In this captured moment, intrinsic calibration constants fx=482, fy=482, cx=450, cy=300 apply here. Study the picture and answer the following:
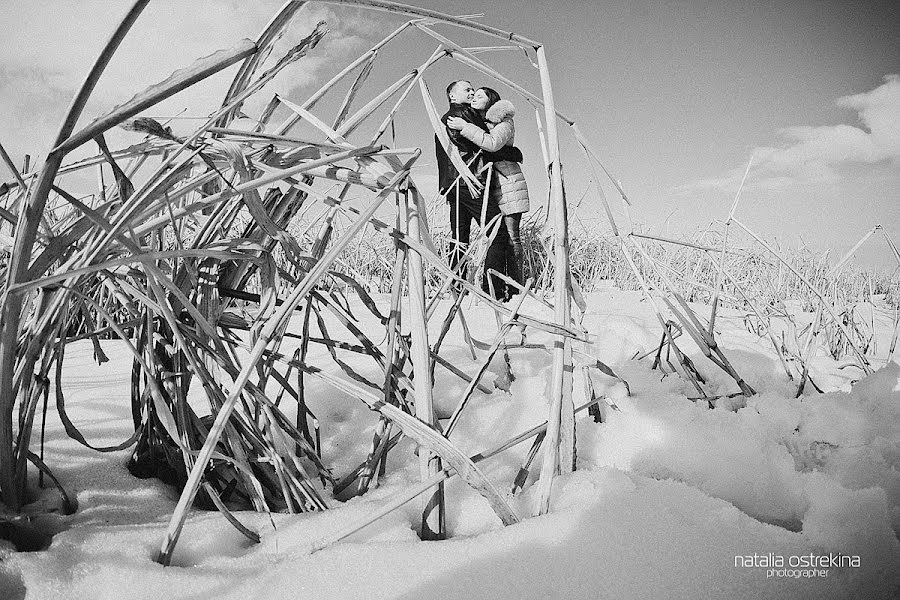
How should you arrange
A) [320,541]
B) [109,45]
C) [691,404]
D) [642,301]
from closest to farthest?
[109,45] → [320,541] → [691,404] → [642,301]

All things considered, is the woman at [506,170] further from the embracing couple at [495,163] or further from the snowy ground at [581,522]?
the snowy ground at [581,522]

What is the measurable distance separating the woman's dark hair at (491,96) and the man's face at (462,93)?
4.1 inches

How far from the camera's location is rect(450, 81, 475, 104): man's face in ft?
11.1

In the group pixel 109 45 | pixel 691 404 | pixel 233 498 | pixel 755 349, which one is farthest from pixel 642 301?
pixel 109 45

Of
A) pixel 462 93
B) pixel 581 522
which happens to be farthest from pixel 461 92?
pixel 581 522

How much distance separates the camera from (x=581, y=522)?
0.44m

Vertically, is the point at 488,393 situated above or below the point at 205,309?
below

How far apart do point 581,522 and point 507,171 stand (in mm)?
3164

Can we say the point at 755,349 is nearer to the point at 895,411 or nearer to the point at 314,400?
the point at 895,411

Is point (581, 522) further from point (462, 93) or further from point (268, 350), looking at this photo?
point (462, 93)

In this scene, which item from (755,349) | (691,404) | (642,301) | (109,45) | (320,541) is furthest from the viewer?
(642,301)

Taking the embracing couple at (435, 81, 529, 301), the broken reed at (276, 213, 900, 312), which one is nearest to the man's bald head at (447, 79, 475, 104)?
the embracing couple at (435, 81, 529, 301)

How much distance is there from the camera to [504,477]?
595mm

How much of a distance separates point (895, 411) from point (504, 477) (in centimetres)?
56
